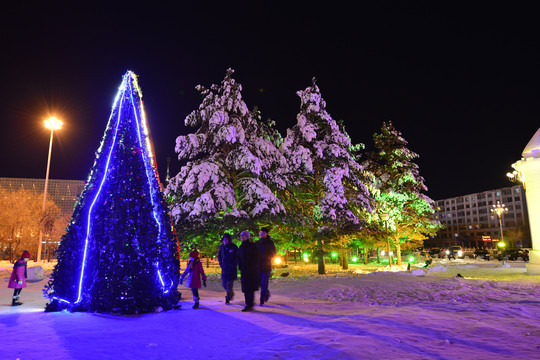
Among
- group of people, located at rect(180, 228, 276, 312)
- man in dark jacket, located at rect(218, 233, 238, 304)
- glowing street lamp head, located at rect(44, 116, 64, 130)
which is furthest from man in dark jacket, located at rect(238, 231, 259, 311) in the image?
glowing street lamp head, located at rect(44, 116, 64, 130)

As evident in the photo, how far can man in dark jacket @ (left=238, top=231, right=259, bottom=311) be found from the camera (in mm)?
8518

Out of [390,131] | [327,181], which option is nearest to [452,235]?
[390,131]

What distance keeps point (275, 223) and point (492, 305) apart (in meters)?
12.2

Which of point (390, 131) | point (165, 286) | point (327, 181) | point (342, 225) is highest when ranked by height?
point (390, 131)

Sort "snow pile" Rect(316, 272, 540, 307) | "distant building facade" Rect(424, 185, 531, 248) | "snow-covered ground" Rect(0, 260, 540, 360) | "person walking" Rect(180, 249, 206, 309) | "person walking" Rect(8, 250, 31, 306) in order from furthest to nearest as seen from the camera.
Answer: "distant building facade" Rect(424, 185, 531, 248) < "person walking" Rect(8, 250, 31, 306) < "snow pile" Rect(316, 272, 540, 307) < "person walking" Rect(180, 249, 206, 309) < "snow-covered ground" Rect(0, 260, 540, 360)

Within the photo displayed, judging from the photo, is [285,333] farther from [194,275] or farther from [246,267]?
[194,275]

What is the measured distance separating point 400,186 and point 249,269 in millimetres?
27576

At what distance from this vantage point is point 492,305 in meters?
8.78

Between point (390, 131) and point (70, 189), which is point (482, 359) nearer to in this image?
point (390, 131)

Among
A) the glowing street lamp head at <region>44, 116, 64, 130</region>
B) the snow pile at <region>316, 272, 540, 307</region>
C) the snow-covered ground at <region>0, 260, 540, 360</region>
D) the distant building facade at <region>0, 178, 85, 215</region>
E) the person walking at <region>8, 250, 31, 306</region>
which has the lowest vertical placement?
the snow pile at <region>316, 272, 540, 307</region>

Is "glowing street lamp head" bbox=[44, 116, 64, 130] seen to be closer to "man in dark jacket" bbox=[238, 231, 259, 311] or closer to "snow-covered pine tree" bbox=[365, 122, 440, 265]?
"snow-covered pine tree" bbox=[365, 122, 440, 265]

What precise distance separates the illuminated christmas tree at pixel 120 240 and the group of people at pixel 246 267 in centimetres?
74

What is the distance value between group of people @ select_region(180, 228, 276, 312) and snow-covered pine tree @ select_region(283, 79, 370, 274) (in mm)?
11455

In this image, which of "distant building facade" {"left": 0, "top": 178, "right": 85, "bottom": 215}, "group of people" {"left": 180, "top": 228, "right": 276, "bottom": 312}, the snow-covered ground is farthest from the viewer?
"distant building facade" {"left": 0, "top": 178, "right": 85, "bottom": 215}
